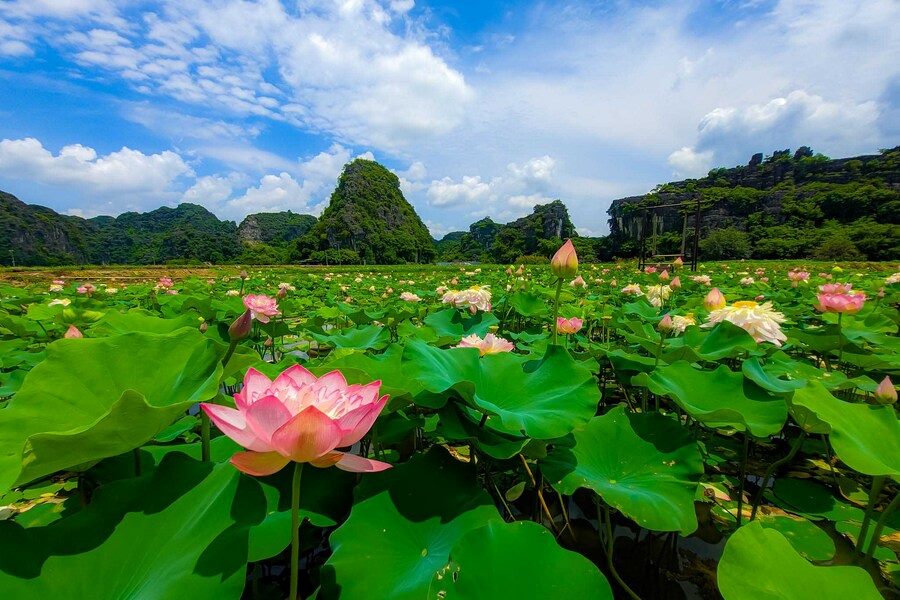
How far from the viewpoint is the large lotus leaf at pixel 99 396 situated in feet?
1.87

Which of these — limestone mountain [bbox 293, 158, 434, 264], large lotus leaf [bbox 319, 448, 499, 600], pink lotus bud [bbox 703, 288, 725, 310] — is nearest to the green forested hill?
pink lotus bud [bbox 703, 288, 725, 310]

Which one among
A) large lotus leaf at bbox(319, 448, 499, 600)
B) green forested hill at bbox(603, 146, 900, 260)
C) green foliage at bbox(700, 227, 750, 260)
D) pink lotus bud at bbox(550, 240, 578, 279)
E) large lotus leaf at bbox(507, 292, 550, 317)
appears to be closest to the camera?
large lotus leaf at bbox(319, 448, 499, 600)

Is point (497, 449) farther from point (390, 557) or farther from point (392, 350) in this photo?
point (392, 350)

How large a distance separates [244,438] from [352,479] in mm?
489

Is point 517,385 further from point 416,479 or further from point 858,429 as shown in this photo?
point 858,429

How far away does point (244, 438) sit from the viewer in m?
0.53

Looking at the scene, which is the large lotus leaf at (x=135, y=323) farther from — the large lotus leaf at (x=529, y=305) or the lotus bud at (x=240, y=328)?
the large lotus leaf at (x=529, y=305)

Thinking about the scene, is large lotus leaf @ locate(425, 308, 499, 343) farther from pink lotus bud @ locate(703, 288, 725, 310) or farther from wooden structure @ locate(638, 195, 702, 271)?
wooden structure @ locate(638, 195, 702, 271)

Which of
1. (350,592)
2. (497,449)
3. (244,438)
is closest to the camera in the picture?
(244,438)

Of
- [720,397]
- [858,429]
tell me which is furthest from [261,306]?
[858,429]

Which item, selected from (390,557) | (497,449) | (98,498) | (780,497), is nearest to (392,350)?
(497,449)

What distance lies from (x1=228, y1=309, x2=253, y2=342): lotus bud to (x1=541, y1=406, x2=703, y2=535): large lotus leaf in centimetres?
76

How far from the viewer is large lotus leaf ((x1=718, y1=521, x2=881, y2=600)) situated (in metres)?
0.54

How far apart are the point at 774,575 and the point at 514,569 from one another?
1.22 ft
